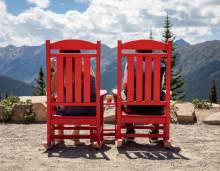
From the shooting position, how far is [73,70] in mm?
7973

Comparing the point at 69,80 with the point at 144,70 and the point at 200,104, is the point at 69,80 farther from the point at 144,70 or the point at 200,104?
the point at 200,104

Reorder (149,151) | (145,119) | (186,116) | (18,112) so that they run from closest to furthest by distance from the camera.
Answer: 1. (149,151)
2. (145,119)
3. (186,116)
4. (18,112)

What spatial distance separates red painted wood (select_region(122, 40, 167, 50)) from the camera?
796 cm

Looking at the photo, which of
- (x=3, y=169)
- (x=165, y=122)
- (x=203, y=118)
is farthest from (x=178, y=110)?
(x=3, y=169)

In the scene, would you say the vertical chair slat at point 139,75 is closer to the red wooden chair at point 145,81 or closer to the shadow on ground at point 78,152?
the red wooden chair at point 145,81

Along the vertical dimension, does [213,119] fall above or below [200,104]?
below

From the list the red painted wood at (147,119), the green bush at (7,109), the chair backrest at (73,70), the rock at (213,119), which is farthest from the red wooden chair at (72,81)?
the rock at (213,119)

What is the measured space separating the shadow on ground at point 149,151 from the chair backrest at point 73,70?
3.73 feet

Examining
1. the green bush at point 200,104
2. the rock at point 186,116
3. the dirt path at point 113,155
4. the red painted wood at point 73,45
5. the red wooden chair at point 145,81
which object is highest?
the red painted wood at point 73,45

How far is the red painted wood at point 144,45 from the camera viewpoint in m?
7.96

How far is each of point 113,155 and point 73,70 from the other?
1.84 metres

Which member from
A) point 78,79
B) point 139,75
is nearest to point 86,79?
point 78,79

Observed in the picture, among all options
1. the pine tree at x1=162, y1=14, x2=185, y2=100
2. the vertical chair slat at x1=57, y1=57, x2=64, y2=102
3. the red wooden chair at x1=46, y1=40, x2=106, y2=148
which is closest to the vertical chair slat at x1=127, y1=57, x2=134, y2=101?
the red wooden chair at x1=46, y1=40, x2=106, y2=148

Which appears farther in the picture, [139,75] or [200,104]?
[200,104]
